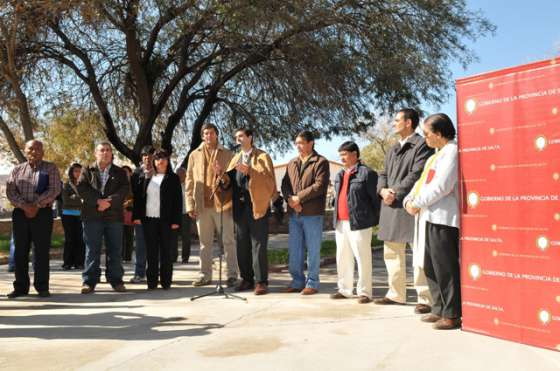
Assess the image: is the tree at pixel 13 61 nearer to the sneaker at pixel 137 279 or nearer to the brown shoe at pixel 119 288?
the sneaker at pixel 137 279

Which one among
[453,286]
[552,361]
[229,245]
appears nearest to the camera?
[552,361]

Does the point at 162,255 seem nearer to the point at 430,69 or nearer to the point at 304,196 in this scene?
the point at 304,196

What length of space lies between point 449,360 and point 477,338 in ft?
2.31

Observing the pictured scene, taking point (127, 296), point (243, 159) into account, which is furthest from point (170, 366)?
point (243, 159)

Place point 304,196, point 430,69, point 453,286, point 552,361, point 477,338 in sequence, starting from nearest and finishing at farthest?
point 552,361 < point 477,338 < point 453,286 < point 304,196 < point 430,69

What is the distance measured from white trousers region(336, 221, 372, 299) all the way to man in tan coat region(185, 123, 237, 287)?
1746 mm

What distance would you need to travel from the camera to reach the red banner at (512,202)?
13.9 feet

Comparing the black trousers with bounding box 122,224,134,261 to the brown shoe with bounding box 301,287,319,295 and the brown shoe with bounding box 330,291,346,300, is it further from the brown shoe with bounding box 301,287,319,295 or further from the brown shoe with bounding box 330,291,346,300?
the brown shoe with bounding box 330,291,346,300

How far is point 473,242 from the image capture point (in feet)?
15.8

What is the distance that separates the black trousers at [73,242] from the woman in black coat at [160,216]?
122 inches

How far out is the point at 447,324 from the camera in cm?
503

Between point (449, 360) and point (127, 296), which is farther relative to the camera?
point (127, 296)

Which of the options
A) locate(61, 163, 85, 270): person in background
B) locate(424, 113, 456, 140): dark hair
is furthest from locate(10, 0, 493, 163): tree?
locate(424, 113, 456, 140): dark hair

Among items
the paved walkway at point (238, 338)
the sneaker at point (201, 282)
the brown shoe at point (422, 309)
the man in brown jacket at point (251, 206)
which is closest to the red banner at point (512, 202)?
the paved walkway at point (238, 338)
